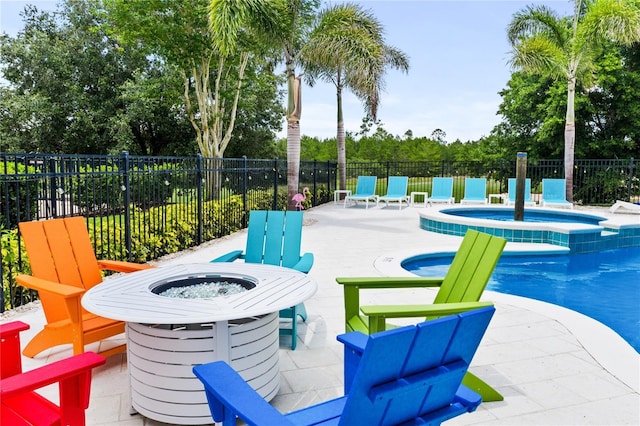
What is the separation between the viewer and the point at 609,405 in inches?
103

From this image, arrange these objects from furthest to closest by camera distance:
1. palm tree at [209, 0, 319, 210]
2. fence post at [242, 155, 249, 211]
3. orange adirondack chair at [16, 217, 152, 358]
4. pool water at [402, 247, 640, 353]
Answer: fence post at [242, 155, 249, 211] < palm tree at [209, 0, 319, 210] < pool water at [402, 247, 640, 353] < orange adirondack chair at [16, 217, 152, 358]

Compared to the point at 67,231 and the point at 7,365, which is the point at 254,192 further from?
the point at 7,365

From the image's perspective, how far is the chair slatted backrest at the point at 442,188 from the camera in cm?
1507

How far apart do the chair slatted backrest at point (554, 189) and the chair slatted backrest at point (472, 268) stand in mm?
12115

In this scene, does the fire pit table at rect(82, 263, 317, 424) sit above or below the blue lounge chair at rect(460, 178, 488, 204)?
below

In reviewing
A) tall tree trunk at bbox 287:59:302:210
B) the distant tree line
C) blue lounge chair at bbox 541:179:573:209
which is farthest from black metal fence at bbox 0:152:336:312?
blue lounge chair at bbox 541:179:573:209

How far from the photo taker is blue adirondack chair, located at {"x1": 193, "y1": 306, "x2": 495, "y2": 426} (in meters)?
1.40

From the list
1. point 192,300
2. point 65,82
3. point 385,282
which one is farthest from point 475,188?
point 65,82

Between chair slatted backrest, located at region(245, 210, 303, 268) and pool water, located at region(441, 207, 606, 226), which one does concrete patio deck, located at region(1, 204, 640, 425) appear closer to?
chair slatted backrest, located at region(245, 210, 303, 268)

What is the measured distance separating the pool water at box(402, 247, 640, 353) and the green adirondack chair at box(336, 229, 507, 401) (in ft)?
7.11

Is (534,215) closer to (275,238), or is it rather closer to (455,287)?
(275,238)

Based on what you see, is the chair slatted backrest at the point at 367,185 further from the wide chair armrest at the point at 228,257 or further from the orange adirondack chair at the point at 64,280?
the orange adirondack chair at the point at 64,280

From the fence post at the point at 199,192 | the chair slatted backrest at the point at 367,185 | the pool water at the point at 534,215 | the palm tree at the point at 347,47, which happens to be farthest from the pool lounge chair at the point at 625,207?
the fence post at the point at 199,192

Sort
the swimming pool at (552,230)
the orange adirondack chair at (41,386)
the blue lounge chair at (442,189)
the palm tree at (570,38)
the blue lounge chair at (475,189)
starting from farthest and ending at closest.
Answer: the blue lounge chair at (442,189) < the blue lounge chair at (475,189) < the palm tree at (570,38) < the swimming pool at (552,230) < the orange adirondack chair at (41,386)
